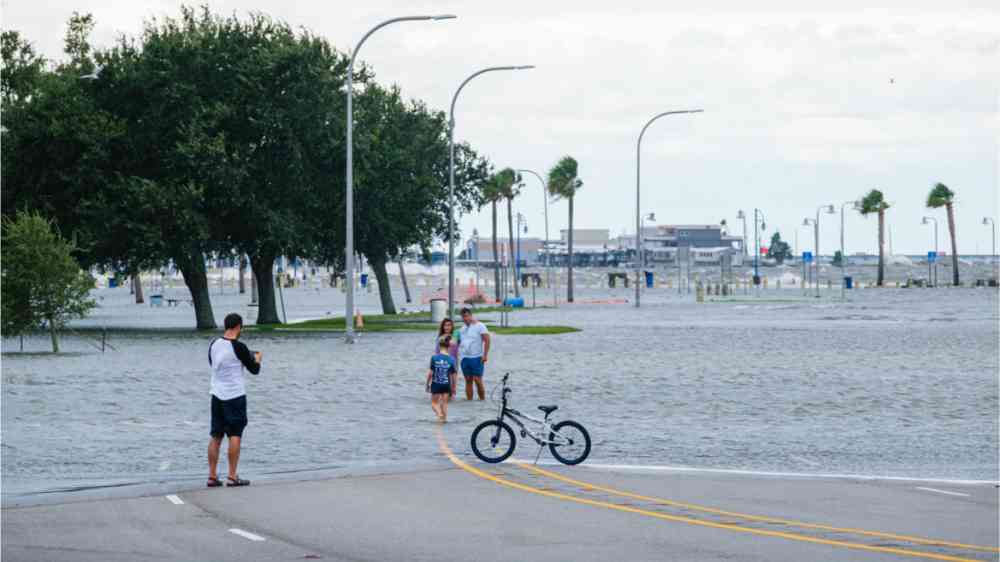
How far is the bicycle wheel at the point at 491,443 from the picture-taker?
1875cm

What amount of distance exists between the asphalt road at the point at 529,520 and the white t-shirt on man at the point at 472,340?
9.16 metres

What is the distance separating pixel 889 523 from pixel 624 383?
1825 centimetres

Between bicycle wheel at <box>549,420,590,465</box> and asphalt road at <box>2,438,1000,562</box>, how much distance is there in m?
0.74

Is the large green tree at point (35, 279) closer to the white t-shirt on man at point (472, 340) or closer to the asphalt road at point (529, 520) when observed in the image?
→ the white t-shirt on man at point (472, 340)

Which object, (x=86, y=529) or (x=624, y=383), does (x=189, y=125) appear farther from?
(x=86, y=529)

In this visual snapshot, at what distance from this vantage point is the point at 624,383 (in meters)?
32.1

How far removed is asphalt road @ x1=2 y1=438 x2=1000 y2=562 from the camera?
12086mm

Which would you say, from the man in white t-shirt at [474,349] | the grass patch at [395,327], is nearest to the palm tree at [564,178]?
the grass patch at [395,327]

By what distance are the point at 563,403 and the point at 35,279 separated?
21657 mm

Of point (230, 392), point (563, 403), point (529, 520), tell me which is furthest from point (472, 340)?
point (529, 520)

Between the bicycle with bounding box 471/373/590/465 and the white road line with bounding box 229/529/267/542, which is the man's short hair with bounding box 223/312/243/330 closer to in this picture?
the white road line with bounding box 229/529/267/542

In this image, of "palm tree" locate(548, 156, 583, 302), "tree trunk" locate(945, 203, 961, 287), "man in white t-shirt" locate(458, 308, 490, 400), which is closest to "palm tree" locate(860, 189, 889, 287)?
"tree trunk" locate(945, 203, 961, 287)

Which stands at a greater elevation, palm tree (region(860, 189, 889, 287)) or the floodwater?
palm tree (region(860, 189, 889, 287))

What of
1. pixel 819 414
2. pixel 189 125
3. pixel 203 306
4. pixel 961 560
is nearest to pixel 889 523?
pixel 961 560
